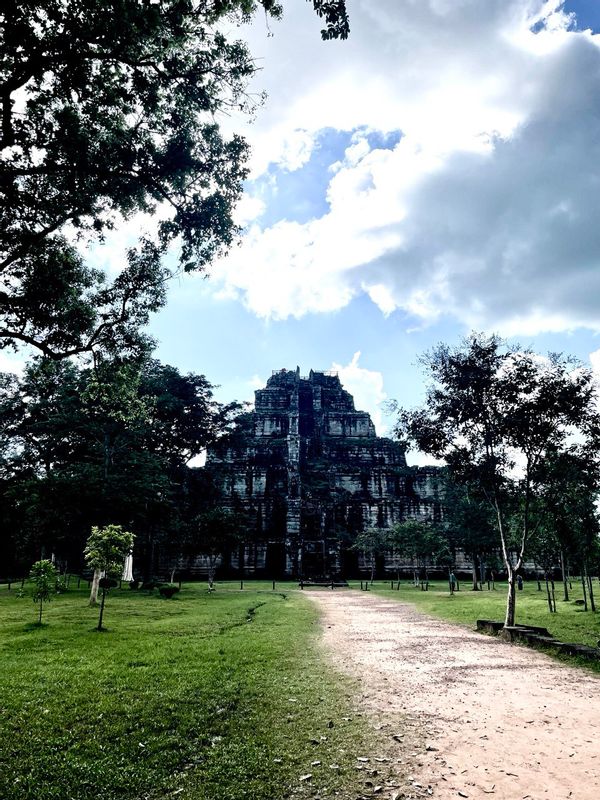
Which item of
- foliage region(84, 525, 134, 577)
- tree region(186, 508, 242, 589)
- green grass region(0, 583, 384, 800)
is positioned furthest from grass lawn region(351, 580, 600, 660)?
tree region(186, 508, 242, 589)

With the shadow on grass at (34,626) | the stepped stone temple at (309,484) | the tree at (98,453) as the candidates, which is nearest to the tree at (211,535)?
the tree at (98,453)

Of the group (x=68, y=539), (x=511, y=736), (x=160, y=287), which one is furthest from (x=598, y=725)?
(x=68, y=539)

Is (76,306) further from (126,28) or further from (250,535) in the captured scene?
(250,535)

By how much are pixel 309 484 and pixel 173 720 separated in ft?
171

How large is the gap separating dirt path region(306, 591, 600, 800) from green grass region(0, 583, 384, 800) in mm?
686

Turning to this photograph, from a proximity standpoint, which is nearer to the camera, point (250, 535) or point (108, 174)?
point (108, 174)

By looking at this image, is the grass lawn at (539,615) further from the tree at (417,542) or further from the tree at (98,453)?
the tree at (98,453)

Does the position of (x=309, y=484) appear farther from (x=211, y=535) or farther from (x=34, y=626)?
(x=34, y=626)

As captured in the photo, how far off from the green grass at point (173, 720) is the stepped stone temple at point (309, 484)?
40.2 m

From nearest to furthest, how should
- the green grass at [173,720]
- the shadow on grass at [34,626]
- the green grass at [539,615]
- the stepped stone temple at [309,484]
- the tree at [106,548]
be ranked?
the green grass at [173,720], the shadow on grass at [34,626], the green grass at [539,615], the tree at [106,548], the stepped stone temple at [309,484]

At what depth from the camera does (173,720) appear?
264 inches

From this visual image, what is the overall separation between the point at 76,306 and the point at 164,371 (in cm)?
3661

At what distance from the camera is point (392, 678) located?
9281 millimetres

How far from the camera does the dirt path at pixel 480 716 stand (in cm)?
501
